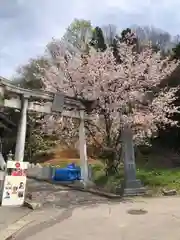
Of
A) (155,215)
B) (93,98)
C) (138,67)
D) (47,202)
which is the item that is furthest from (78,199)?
(138,67)

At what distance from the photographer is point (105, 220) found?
9.71 meters

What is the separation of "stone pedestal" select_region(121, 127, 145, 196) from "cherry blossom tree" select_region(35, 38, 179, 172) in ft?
3.85

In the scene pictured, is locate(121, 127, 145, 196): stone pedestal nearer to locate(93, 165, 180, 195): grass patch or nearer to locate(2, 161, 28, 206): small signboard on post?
locate(93, 165, 180, 195): grass patch

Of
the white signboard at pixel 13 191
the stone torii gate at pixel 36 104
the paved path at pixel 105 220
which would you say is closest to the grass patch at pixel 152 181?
the stone torii gate at pixel 36 104

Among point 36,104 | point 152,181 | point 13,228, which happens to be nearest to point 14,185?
point 13,228

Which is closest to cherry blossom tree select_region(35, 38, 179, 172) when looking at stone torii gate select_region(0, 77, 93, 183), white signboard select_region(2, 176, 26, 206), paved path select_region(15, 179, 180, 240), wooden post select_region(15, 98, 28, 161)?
stone torii gate select_region(0, 77, 93, 183)

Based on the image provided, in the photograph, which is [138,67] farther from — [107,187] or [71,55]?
[107,187]

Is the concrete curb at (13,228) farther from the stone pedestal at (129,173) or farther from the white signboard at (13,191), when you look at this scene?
the stone pedestal at (129,173)

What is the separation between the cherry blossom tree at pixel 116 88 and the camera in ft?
59.5

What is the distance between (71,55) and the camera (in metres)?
21.1

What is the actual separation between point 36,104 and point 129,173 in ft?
15.7

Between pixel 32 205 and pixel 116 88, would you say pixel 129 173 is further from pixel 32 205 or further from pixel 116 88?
pixel 116 88

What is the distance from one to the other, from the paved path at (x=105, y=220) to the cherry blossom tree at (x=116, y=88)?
17.2 ft

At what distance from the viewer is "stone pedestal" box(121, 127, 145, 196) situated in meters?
14.9
